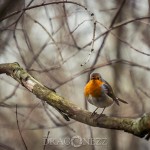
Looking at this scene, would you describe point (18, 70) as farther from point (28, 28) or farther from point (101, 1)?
point (101, 1)

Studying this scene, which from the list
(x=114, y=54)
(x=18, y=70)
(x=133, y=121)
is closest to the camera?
(x=133, y=121)

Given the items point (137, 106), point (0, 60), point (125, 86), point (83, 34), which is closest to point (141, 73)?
point (125, 86)

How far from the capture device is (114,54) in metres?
4.76

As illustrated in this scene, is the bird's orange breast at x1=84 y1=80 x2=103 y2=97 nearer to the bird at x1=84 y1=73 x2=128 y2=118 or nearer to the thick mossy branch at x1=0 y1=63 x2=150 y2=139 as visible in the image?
the bird at x1=84 y1=73 x2=128 y2=118

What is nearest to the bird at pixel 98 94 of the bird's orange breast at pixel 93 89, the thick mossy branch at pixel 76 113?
the bird's orange breast at pixel 93 89

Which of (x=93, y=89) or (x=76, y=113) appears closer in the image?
(x=76, y=113)

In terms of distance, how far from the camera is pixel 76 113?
1713 mm

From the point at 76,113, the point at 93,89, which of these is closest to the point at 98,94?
the point at 93,89

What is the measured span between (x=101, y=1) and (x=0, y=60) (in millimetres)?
1949

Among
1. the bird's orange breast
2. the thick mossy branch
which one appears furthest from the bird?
the thick mossy branch

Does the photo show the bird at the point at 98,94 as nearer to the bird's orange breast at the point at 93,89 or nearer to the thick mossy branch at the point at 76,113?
the bird's orange breast at the point at 93,89

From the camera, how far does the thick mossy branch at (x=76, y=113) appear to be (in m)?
1.33

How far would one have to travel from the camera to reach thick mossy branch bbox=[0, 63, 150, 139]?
1.33m

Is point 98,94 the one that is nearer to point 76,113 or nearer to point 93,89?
point 93,89
